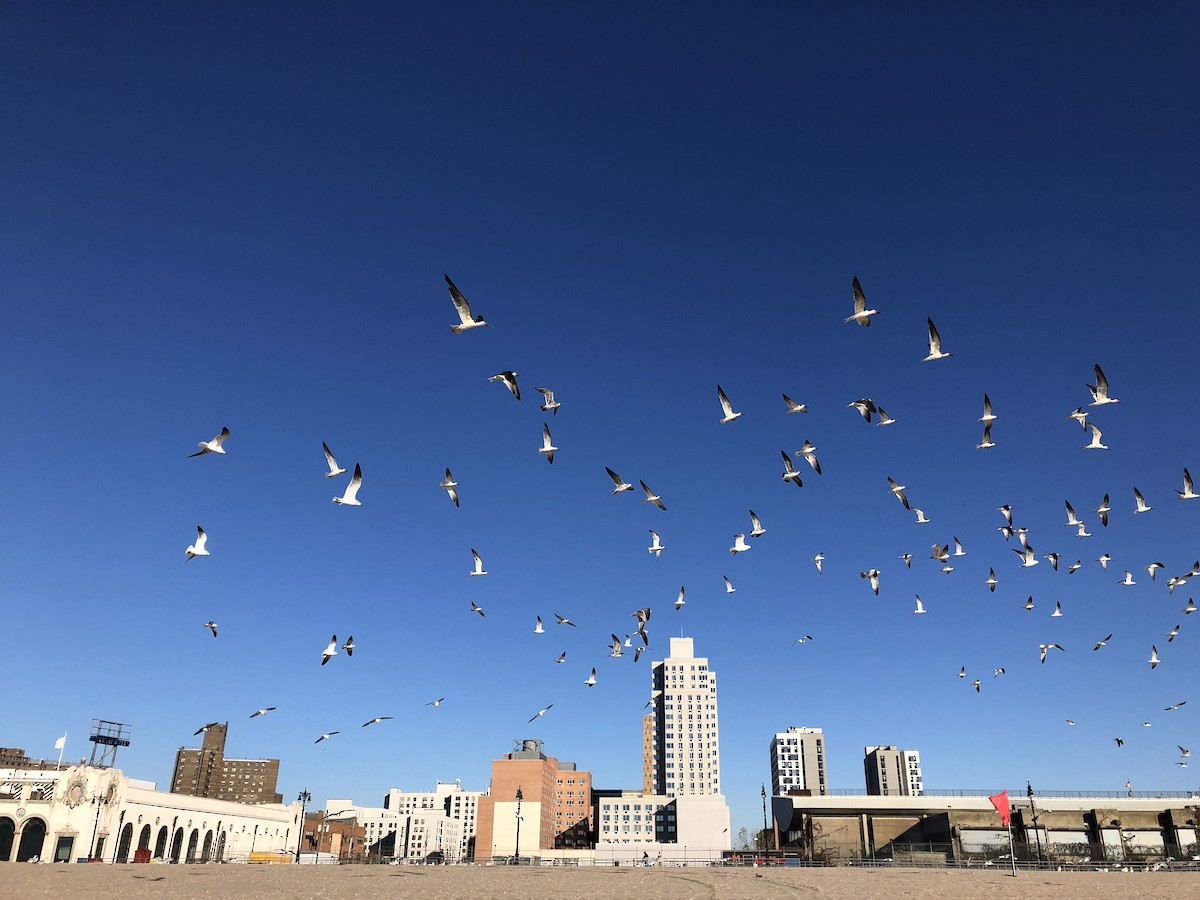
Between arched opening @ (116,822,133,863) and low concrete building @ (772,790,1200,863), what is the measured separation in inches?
2779

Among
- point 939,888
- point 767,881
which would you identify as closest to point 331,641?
point 767,881

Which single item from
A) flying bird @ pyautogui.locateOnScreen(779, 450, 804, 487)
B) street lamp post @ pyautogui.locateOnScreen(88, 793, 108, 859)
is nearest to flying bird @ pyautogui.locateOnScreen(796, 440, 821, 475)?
flying bird @ pyautogui.locateOnScreen(779, 450, 804, 487)

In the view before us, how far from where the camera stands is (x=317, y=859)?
99.9m

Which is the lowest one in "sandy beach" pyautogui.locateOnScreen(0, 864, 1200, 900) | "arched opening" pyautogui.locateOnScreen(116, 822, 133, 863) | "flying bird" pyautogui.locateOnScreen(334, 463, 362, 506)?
"arched opening" pyautogui.locateOnScreen(116, 822, 133, 863)

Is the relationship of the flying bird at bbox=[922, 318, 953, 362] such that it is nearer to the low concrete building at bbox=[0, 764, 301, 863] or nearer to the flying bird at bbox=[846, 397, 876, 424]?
the flying bird at bbox=[846, 397, 876, 424]

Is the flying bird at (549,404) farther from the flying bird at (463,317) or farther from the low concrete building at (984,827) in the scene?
the low concrete building at (984,827)

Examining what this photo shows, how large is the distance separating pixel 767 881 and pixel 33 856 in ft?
232

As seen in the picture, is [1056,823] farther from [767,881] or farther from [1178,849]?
[767,881]

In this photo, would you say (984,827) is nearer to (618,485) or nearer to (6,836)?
(618,485)

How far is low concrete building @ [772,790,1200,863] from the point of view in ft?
281

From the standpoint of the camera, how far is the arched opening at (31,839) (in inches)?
2940

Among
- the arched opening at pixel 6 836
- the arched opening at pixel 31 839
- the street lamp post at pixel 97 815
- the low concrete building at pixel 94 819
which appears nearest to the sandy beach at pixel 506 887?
the low concrete building at pixel 94 819

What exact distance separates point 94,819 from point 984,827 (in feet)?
294

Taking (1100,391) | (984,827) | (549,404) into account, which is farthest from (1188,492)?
(984,827)
